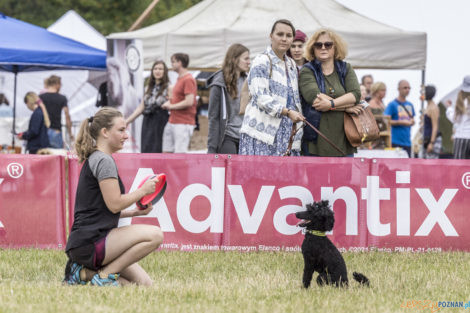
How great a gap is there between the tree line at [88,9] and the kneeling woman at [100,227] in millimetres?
28340

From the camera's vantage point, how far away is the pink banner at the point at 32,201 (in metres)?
Answer: 7.19

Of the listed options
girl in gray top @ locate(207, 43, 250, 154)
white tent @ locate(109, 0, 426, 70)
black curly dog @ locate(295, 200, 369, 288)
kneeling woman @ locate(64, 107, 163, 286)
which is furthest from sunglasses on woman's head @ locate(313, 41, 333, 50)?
white tent @ locate(109, 0, 426, 70)

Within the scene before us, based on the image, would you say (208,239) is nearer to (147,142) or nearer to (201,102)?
(147,142)

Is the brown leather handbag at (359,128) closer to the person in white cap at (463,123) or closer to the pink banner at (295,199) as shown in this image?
the pink banner at (295,199)

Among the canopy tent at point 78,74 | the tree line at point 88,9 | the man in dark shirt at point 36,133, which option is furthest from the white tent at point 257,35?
the tree line at point 88,9

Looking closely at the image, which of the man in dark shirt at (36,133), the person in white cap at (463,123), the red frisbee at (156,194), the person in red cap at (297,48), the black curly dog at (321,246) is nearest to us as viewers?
→ the black curly dog at (321,246)

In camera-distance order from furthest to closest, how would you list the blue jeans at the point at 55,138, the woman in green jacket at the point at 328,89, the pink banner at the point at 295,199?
the blue jeans at the point at 55,138 < the pink banner at the point at 295,199 < the woman in green jacket at the point at 328,89

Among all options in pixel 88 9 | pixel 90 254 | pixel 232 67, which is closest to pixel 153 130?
pixel 232 67

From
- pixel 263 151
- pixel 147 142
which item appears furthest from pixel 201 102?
pixel 263 151

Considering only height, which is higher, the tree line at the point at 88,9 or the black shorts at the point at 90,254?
the tree line at the point at 88,9

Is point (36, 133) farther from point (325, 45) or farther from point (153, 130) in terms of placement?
point (325, 45)

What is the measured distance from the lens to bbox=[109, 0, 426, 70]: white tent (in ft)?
38.5

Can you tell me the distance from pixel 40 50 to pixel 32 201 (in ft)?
17.8

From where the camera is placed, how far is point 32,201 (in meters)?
7.23
